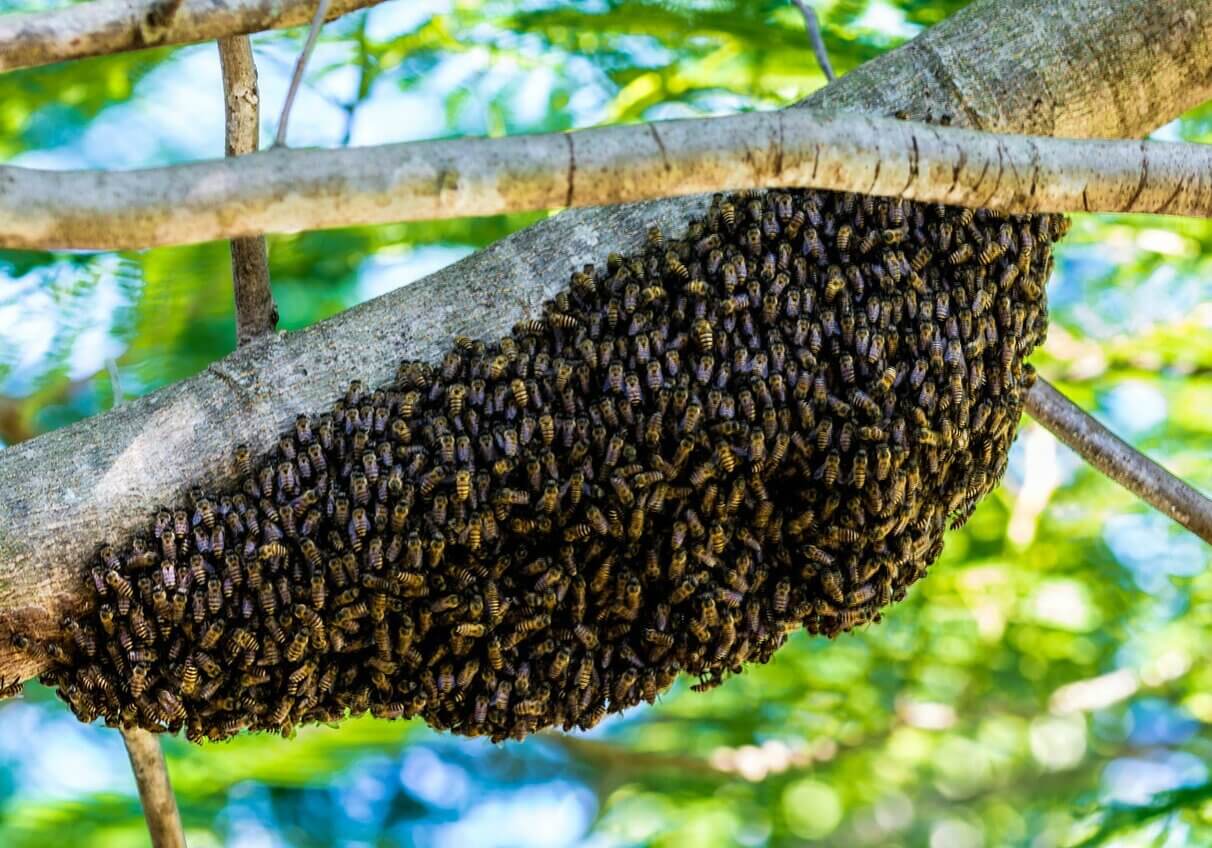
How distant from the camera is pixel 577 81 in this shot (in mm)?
7375

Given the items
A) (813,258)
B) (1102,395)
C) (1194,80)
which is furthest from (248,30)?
(1102,395)

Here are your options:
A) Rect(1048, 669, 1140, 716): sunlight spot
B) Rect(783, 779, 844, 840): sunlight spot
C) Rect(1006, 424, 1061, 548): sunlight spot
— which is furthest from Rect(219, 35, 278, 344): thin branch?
Rect(1048, 669, 1140, 716): sunlight spot

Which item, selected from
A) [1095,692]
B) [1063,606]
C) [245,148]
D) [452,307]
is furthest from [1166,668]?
[245,148]

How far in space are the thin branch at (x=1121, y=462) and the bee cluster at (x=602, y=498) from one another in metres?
0.92

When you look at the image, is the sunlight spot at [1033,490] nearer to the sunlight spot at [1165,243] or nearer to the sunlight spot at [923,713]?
the sunlight spot at [1165,243]

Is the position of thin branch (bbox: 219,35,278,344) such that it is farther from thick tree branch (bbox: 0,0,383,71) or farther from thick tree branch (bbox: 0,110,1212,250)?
thick tree branch (bbox: 0,110,1212,250)

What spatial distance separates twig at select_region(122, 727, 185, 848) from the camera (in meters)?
5.29

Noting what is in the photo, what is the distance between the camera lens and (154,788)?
534 cm

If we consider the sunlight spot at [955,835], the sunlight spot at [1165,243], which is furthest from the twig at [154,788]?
the sunlight spot at [955,835]

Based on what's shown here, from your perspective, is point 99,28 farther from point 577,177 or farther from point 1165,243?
point 1165,243

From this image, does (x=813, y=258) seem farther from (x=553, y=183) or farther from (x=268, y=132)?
(x=268, y=132)

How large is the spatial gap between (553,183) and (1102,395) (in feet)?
21.3

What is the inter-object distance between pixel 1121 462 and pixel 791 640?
4.49m

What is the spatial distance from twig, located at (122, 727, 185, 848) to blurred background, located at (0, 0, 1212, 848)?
253 cm
